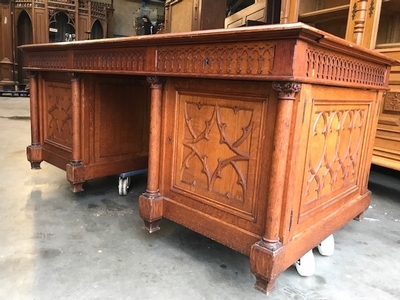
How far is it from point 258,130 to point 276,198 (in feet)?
0.77

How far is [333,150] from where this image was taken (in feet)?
4.41

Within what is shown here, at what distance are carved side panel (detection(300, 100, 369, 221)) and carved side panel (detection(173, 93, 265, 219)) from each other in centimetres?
19

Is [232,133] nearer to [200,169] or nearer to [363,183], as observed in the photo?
[200,169]

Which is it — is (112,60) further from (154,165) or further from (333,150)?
(333,150)

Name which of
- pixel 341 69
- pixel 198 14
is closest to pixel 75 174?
pixel 341 69

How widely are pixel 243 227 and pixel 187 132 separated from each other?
0.44m

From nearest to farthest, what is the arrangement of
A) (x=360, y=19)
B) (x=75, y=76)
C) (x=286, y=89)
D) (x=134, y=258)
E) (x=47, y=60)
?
(x=286, y=89)
(x=134, y=258)
(x=75, y=76)
(x=47, y=60)
(x=360, y=19)

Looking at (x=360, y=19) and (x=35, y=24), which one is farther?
(x=35, y=24)

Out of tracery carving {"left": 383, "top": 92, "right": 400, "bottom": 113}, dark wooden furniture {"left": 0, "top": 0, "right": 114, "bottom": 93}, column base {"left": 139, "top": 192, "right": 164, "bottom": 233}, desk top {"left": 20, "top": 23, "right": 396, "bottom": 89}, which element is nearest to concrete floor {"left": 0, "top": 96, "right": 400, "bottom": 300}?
column base {"left": 139, "top": 192, "right": 164, "bottom": 233}

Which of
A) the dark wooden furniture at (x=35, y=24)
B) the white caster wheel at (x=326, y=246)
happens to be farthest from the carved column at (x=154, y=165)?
the dark wooden furniture at (x=35, y=24)

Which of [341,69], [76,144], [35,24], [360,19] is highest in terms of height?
[35,24]

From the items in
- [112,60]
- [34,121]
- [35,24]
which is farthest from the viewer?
[35,24]

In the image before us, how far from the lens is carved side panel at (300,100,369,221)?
1.18 meters

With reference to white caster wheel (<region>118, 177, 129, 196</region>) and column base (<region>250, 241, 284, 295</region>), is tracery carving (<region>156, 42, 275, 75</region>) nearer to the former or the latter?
column base (<region>250, 241, 284, 295</region>)
